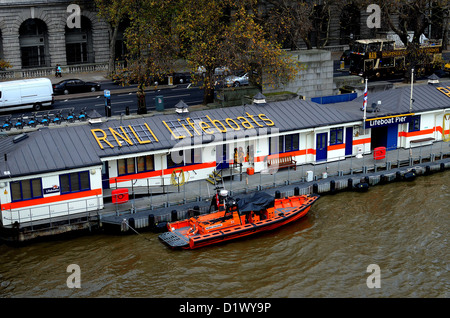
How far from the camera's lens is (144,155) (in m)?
40.2

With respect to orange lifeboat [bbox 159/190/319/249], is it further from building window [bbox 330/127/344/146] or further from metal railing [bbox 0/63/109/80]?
metal railing [bbox 0/63/109/80]

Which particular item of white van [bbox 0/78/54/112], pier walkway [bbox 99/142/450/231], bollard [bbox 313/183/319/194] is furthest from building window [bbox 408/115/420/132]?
white van [bbox 0/78/54/112]

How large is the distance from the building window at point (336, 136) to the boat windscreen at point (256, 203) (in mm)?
10205

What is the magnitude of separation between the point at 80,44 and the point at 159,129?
43.3 m

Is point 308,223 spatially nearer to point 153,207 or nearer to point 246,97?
point 153,207

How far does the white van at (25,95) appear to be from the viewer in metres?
56.4

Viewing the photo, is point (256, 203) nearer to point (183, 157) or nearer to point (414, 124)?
point (183, 157)

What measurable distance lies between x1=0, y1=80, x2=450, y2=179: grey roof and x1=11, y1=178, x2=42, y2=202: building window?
66 centimetres

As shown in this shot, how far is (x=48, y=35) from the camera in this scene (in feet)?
255

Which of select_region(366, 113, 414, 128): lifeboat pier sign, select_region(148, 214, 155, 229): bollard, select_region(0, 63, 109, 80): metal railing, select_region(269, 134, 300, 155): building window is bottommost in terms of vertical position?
select_region(148, 214, 155, 229): bollard

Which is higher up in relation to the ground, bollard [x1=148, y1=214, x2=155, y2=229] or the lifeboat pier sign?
the lifeboat pier sign

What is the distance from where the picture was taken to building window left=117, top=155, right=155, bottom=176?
40188 mm

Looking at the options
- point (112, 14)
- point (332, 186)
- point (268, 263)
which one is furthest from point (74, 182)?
point (112, 14)

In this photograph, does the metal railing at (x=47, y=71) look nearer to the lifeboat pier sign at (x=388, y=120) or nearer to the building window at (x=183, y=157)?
the building window at (x=183, y=157)
